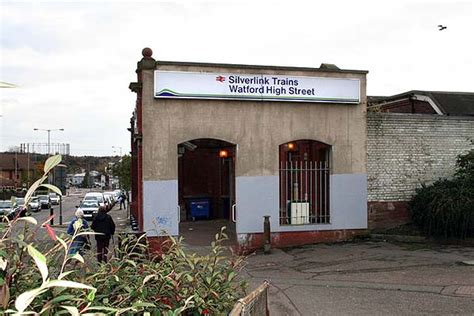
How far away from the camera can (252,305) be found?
448 centimetres

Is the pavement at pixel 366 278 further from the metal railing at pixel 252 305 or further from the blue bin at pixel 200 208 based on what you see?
the blue bin at pixel 200 208

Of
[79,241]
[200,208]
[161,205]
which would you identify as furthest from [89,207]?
[79,241]

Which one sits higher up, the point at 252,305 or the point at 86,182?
the point at 252,305

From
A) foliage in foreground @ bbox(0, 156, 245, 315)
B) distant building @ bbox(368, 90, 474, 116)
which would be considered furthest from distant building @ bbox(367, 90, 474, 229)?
foliage in foreground @ bbox(0, 156, 245, 315)

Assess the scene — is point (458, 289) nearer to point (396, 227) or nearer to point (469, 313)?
point (469, 313)

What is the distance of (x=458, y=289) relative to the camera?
920cm

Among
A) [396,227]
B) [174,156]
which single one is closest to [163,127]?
[174,156]

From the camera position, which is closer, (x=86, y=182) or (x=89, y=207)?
(x=89, y=207)

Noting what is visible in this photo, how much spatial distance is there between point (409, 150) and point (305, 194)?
351cm

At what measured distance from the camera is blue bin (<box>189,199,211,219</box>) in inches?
805

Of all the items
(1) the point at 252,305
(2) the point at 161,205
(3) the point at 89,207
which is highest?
(2) the point at 161,205

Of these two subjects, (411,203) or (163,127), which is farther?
(411,203)

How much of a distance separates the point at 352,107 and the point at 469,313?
8251mm

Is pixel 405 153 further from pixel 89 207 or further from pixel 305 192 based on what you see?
pixel 89 207
